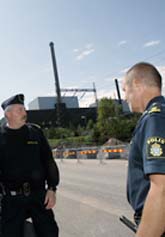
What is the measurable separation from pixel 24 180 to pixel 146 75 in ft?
5.74

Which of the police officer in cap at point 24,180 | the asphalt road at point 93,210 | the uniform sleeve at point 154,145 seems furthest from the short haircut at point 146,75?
the asphalt road at point 93,210

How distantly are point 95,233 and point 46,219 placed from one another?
2.75 m

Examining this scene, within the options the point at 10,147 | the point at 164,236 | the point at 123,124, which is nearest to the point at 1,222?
the point at 10,147

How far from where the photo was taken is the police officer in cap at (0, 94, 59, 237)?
3797mm

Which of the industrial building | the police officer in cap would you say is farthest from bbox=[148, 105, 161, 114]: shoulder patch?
the industrial building

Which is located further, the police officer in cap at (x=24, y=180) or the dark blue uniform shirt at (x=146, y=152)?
the police officer in cap at (x=24, y=180)

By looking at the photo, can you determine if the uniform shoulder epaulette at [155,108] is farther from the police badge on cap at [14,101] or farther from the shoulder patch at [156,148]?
the police badge on cap at [14,101]

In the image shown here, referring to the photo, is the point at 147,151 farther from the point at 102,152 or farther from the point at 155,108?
the point at 102,152

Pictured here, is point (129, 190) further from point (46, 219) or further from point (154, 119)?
point (46, 219)

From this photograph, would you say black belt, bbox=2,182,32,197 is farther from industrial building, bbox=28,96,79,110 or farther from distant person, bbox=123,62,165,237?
industrial building, bbox=28,96,79,110

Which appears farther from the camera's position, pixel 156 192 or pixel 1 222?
pixel 1 222

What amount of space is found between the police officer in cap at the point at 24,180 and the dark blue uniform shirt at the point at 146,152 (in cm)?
145

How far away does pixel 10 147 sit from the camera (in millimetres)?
A: 3896

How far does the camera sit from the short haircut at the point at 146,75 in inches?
99.9
